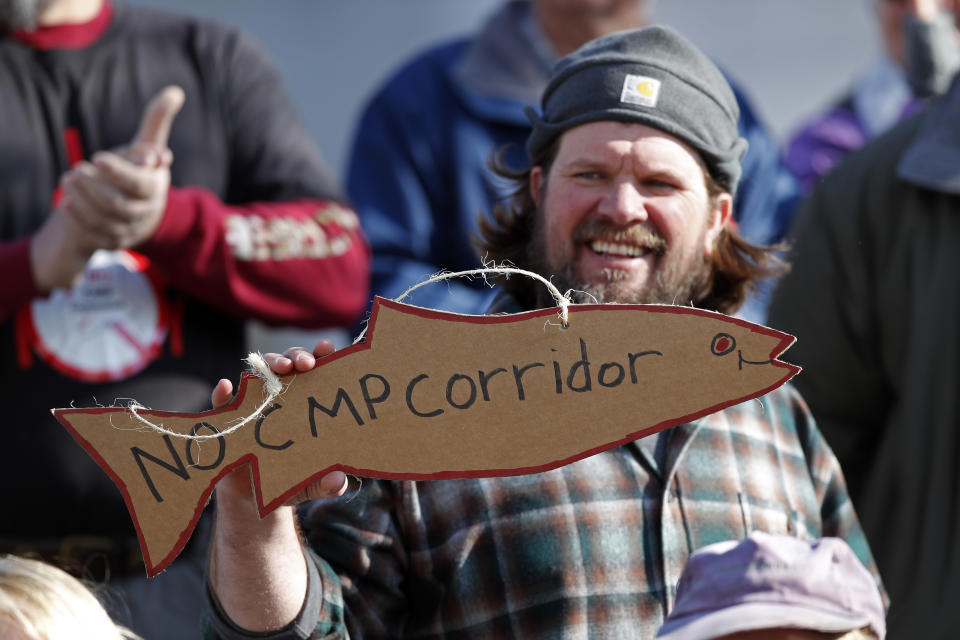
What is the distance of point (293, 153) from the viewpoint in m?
2.94

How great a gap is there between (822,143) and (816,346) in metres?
1.14

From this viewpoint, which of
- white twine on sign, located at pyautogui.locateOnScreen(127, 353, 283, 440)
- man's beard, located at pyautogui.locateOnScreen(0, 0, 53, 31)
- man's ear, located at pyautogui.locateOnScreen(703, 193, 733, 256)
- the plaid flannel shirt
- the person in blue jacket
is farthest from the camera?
the person in blue jacket

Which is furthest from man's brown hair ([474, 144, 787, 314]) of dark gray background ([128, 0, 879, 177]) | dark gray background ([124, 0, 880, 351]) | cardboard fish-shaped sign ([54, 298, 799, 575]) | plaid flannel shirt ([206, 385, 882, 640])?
dark gray background ([128, 0, 879, 177])

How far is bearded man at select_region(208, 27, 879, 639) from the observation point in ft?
5.95

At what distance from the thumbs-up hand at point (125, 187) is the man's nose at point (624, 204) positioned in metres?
0.97

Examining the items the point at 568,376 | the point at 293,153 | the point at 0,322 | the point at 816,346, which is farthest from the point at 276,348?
the point at 568,376

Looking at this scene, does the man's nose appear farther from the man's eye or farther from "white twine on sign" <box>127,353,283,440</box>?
"white twine on sign" <box>127,353,283,440</box>

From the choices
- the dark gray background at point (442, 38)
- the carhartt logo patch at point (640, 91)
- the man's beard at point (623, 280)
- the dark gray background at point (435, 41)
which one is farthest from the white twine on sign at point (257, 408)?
the dark gray background at point (442, 38)

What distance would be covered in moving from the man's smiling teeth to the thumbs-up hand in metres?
0.96

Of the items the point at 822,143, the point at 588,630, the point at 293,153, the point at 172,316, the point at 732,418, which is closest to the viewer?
the point at 588,630

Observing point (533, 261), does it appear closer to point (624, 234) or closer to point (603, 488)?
point (624, 234)

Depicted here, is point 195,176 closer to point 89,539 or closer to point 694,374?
point 89,539

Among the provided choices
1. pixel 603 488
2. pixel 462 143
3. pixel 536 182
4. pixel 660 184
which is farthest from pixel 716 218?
pixel 462 143

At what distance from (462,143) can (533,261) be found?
3.92ft
